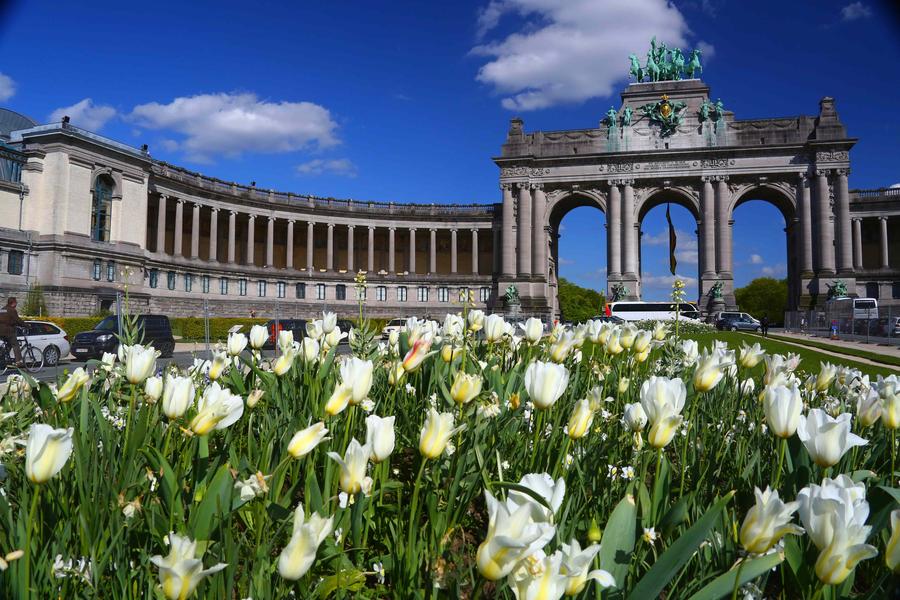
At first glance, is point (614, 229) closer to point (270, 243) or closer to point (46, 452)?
point (270, 243)

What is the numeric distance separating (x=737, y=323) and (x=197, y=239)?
56.5 metres

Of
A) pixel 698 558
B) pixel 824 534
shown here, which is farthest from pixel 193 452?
pixel 824 534

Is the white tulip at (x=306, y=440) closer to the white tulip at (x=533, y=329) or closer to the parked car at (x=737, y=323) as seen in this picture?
the white tulip at (x=533, y=329)

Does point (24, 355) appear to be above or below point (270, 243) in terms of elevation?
below

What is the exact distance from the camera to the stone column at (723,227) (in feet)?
210

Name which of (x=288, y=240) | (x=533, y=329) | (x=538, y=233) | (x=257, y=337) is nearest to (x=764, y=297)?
(x=538, y=233)

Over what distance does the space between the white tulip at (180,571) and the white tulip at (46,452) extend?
758mm

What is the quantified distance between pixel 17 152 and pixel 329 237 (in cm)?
3434

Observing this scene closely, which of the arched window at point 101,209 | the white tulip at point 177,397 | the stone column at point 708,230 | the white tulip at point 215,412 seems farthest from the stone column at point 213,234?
the white tulip at point 215,412

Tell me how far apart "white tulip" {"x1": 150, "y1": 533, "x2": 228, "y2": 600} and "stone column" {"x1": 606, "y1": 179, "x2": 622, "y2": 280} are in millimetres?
67527

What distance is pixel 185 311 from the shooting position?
60.1m

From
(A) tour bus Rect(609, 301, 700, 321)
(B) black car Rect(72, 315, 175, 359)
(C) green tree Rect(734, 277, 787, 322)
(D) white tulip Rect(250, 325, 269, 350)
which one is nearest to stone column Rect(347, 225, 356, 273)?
(A) tour bus Rect(609, 301, 700, 321)

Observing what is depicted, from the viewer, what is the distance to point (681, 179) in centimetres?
6631

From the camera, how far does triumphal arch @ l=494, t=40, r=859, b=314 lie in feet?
204
